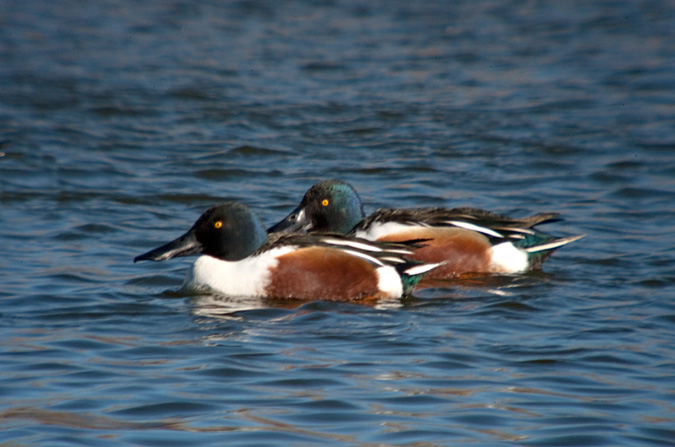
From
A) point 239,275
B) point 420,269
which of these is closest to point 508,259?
point 420,269

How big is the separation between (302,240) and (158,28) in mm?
12621

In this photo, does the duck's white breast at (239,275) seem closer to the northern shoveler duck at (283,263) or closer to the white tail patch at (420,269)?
the northern shoveler duck at (283,263)

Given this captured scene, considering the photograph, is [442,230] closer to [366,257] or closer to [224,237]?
[366,257]

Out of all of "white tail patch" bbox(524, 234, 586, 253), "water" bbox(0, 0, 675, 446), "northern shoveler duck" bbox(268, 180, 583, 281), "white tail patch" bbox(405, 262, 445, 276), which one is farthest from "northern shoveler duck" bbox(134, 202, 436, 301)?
"white tail patch" bbox(524, 234, 586, 253)

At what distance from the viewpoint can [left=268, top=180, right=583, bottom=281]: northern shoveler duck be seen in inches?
324

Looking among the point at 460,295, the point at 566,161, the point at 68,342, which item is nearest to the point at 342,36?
the point at 566,161

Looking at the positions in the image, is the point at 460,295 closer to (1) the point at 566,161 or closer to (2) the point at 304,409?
(2) the point at 304,409

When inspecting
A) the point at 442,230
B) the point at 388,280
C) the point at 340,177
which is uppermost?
the point at 340,177

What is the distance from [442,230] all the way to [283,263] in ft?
4.93

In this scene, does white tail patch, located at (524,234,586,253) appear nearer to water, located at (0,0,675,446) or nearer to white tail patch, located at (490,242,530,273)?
white tail patch, located at (490,242,530,273)

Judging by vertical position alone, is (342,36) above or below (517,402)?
above

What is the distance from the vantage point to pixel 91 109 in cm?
1388

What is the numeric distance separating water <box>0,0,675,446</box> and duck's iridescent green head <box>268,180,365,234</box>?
37.8 inches

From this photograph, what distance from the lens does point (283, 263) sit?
7324mm
